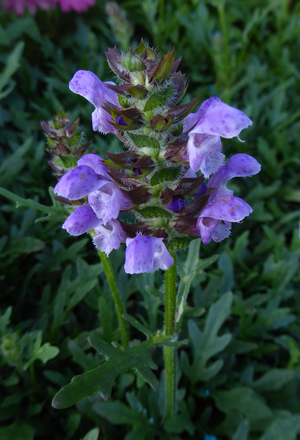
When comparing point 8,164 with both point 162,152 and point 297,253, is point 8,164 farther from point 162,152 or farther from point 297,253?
point 297,253

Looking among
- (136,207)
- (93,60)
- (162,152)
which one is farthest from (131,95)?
(93,60)

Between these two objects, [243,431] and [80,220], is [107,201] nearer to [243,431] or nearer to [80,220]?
[80,220]

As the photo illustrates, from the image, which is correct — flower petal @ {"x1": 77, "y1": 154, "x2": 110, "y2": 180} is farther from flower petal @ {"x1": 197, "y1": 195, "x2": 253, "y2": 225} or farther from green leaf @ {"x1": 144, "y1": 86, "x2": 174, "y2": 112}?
flower petal @ {"x1": 197, "y1": 195, "x2": 253, "y2": 225}

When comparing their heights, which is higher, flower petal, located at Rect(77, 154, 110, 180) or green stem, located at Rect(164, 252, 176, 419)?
flower petal, located at Rect(77, 154, 110, 180)

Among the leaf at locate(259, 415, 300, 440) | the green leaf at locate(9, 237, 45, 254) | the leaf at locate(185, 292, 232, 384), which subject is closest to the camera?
the leaf at locate(259, 415, 300, 440)

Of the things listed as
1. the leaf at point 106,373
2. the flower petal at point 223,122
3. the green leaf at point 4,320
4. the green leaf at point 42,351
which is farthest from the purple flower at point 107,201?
the green leaf at point 4,320

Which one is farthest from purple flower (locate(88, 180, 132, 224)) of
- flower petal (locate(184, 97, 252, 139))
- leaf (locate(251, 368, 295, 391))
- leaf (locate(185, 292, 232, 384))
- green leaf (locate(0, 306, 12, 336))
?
leaf (locate(251, 368, 295, 391))


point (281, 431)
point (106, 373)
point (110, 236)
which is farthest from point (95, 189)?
point (281, 431)
